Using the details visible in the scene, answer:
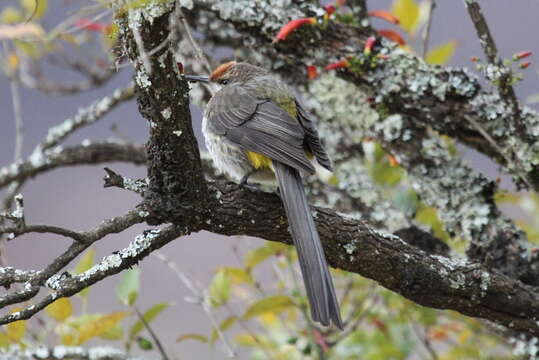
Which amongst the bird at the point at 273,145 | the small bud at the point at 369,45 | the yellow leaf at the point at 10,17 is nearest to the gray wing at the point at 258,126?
the bird at the point at 273,145

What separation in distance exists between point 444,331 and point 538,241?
0.77 meters

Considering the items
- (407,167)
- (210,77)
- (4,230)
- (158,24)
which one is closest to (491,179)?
(407,167)

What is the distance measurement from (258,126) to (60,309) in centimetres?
123

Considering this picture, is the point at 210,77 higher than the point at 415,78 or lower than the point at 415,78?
higher

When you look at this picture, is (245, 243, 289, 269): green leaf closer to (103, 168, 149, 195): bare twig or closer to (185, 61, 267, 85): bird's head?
(185, 61, 267, 85): bird's head

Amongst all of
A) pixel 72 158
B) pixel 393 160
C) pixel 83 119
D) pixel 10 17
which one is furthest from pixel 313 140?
pixel 10 17

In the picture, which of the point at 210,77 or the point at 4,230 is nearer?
the point at 4,230

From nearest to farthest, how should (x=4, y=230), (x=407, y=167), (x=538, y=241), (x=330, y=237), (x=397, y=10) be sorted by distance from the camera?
(x=4, y=230) → (x=330, y=237) → (x=407, y=167) → (x=538, y=241) → (x=397, y=10)

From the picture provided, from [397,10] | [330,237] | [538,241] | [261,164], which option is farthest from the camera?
[397,10]

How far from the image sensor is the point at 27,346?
3424mm

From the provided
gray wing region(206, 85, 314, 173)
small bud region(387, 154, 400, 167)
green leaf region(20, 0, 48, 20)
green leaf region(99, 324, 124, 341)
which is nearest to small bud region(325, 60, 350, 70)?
gray wing region(206, 85, 314, 173)

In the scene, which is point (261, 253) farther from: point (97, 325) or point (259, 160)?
point (97, 325)

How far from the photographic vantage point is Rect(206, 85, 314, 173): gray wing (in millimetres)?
3459

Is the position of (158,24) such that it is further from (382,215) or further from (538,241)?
(538,241)
